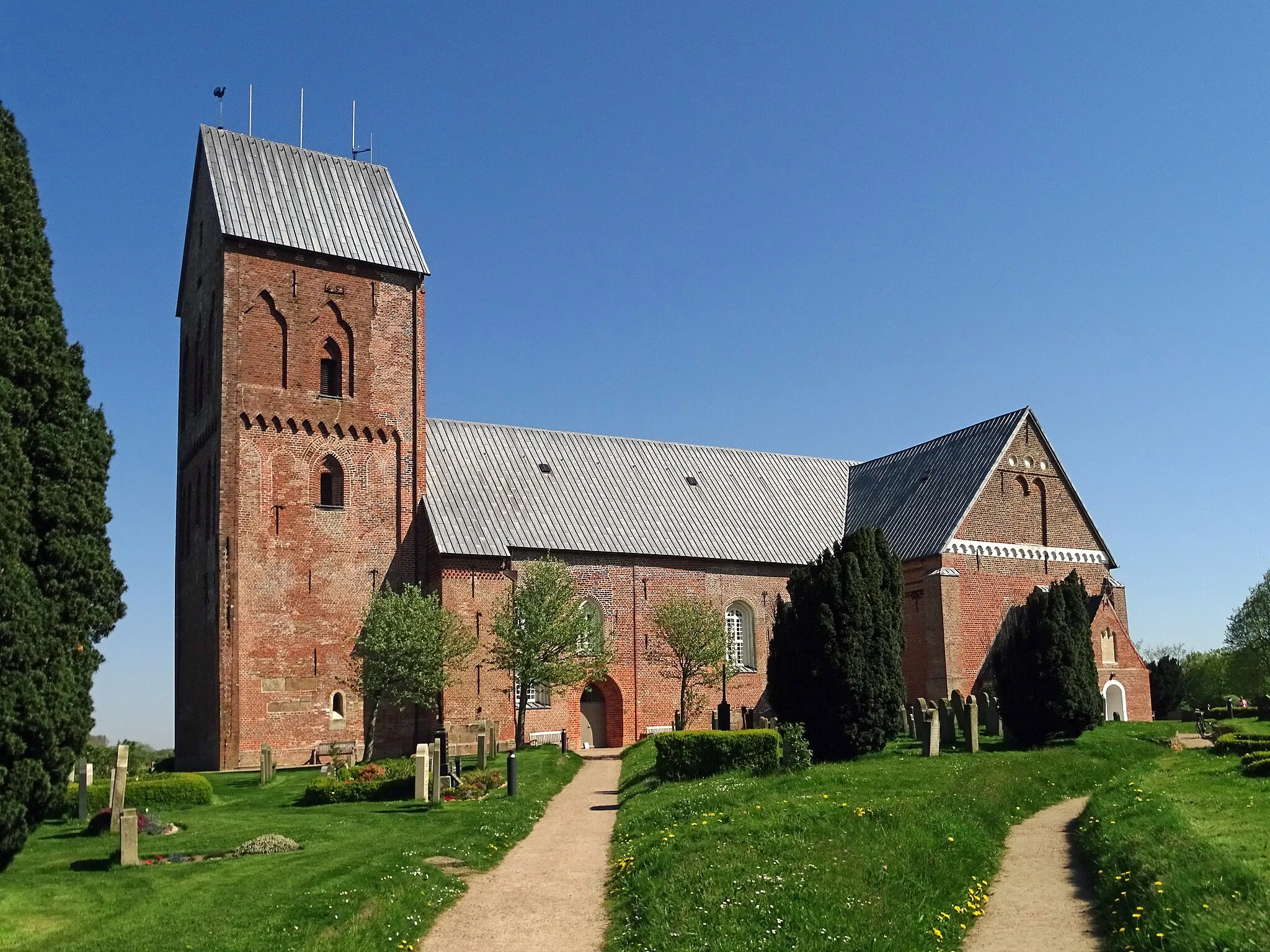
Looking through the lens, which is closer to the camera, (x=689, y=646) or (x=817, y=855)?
(x=817, y=855)

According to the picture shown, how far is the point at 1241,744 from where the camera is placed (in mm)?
26016

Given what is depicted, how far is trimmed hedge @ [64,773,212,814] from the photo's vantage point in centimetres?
2403

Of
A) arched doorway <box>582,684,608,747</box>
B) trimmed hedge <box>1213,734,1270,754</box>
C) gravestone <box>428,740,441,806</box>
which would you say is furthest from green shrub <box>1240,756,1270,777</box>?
arched doorway <box>582,684,608,747</box>

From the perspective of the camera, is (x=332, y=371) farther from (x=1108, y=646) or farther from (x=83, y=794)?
(x=1108, y=646)

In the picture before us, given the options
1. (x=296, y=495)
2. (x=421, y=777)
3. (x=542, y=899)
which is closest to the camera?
(x=542, y=899)

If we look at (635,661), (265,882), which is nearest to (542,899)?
(265,882)

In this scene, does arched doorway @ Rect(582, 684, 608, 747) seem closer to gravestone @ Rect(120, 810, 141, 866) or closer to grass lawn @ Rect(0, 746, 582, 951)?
grass lawn @ Rect(0, 746, 582, 951)

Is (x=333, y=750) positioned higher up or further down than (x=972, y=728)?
further down

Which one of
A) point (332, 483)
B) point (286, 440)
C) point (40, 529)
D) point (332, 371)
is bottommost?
point (40, 529)

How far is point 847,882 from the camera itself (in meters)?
12.5

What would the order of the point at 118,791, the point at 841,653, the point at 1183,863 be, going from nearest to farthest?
the point at 1183,863
the point at 118,791
the point at 841,653

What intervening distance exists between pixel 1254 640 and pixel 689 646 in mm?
46321

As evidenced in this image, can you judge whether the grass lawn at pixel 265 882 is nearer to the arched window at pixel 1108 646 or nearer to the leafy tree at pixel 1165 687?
the arched window at pixel 1108 646

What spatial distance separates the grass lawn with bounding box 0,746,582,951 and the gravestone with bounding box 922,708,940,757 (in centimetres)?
1070
